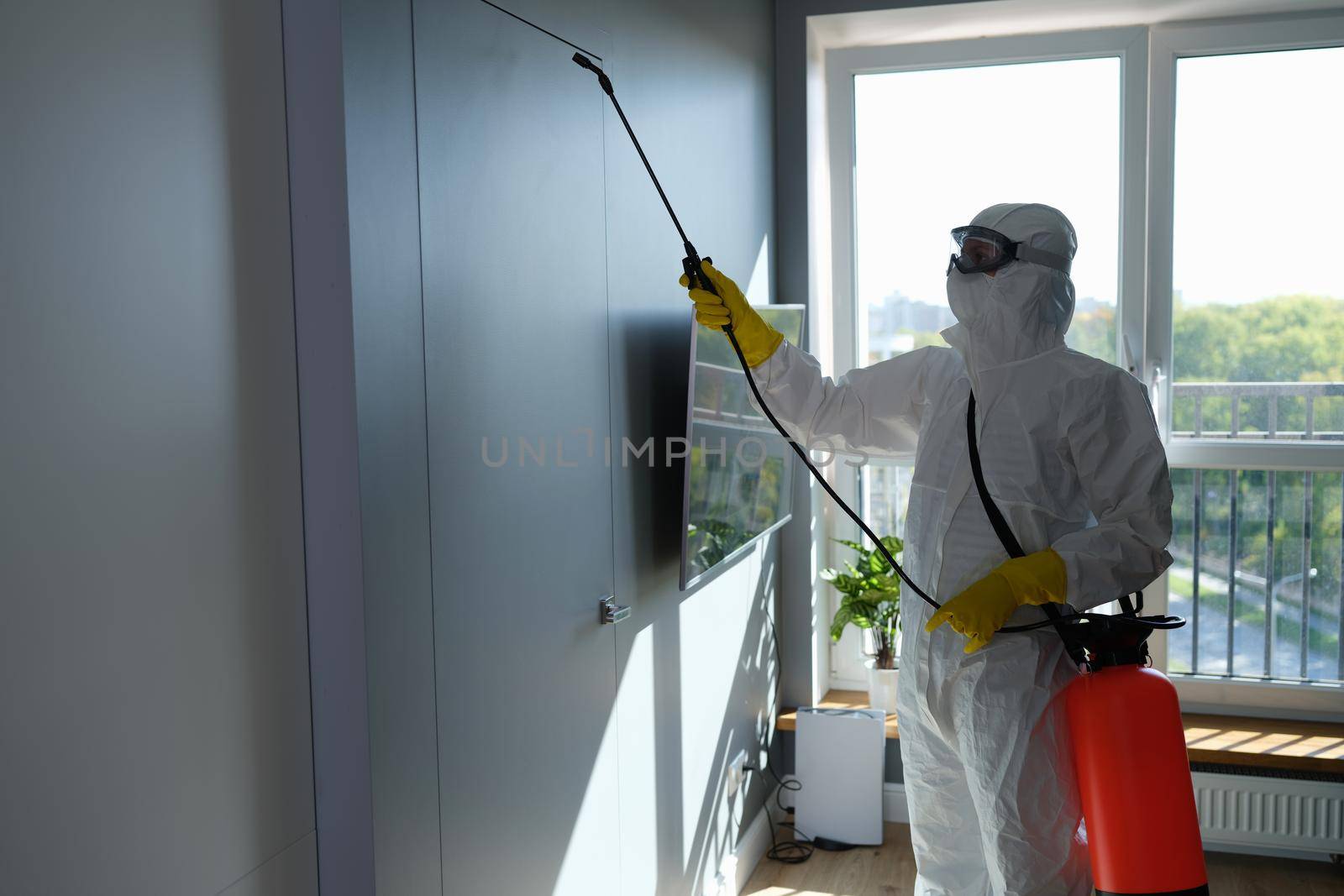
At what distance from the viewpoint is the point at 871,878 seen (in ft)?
9.83

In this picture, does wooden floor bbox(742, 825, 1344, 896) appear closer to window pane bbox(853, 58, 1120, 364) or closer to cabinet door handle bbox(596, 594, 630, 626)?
cabinet door handle bbox(596, 594, 630, 626)

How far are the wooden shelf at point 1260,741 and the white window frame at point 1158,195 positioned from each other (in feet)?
0.28

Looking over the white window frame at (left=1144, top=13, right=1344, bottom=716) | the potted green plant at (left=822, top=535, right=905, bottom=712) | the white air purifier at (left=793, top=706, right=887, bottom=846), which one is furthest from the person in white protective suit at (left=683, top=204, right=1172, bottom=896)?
the white window frame at (left=1144, top=13, right=1344, bottom=716)

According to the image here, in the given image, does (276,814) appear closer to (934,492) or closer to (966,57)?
(934,492)

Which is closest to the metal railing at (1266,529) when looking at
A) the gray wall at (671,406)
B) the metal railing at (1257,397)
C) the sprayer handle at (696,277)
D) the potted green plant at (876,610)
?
the metal railing at (1257,397)

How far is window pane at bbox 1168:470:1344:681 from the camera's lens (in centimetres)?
329

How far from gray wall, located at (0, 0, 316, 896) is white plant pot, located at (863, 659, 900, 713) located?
2.33 meters

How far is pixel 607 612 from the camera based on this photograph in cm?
197

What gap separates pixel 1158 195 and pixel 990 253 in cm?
169

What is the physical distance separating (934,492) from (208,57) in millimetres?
1429

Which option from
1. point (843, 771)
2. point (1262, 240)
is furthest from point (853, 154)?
point (843, 771)

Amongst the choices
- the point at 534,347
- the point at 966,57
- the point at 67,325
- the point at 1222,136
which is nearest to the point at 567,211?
the point at 534,347

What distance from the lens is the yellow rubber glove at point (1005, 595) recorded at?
1792 millimetres

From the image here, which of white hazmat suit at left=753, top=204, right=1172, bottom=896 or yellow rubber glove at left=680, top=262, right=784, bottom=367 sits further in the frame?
yellow rubber glove at left=680, top=262, right=784, bottom=367
